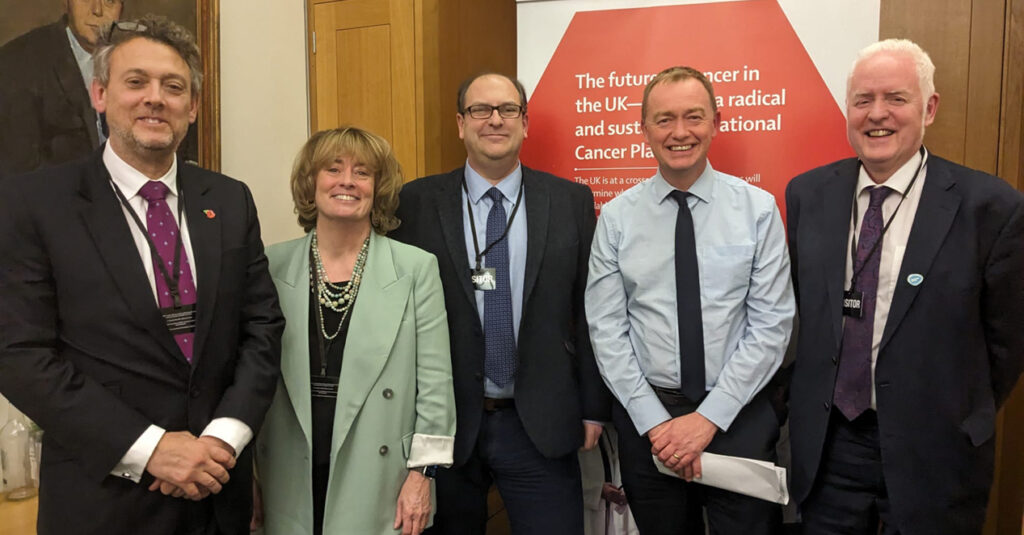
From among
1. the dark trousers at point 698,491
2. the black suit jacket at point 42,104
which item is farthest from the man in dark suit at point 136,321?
the dark trousers at point 698,491

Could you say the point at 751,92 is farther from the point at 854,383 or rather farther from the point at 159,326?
the point at 159,326

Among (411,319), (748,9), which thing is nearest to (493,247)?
(411,319)

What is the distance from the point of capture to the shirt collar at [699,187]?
2076mm

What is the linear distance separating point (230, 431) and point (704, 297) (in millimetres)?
1338

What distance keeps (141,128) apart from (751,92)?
2.15 metres

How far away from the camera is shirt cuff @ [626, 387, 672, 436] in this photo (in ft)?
6.50

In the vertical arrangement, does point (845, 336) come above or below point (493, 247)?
below

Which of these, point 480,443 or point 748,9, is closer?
point 480,443

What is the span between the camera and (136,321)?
1529mm

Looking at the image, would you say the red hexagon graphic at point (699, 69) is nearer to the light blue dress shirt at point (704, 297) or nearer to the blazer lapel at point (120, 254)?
the light blue dress shirt at point (704, 297)

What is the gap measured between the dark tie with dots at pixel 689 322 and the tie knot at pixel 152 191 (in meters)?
1.41

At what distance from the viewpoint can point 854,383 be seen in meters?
1.89

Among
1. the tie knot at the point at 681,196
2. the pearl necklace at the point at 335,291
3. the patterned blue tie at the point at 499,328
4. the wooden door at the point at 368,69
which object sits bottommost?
the patterned blue tie at the point at 499,328

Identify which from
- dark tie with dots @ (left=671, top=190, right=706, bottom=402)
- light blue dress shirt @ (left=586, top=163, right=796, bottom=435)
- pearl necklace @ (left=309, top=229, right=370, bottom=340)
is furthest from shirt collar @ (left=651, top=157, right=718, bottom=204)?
pearl necklace @ (left=309, top=229, right=370, bottom=340)
